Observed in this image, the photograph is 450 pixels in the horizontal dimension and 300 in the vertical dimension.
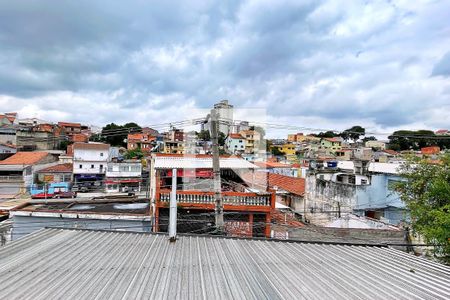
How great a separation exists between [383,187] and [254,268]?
628 inches

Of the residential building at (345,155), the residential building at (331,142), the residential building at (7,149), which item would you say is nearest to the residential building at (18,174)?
the residential building at (7,149)

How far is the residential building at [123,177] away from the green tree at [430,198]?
27.1 m

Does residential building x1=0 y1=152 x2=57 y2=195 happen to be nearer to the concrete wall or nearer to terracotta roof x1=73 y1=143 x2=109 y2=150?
terracotta roof x1=73 y1=143 x2=109 y2=150

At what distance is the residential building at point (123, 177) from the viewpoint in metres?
29.6

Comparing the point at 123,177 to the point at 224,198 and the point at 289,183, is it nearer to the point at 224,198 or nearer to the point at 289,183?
the point at 289,183

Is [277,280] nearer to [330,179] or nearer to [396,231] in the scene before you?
[396,231]

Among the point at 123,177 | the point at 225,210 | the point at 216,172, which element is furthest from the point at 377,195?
the point at 123,177

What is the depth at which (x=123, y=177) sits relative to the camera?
29.9 metres

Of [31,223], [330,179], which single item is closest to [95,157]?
[31,223]

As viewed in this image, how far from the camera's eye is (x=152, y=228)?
421 inches

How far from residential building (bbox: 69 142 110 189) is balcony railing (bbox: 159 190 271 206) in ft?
73.9

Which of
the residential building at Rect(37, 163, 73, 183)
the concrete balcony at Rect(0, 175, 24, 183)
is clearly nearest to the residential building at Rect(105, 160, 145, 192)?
the residential building at Rect(37, 163, 73, 183)

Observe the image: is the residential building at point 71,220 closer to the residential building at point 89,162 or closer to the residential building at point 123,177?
the residential building at point 123,177

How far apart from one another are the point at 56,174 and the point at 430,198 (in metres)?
33.9
